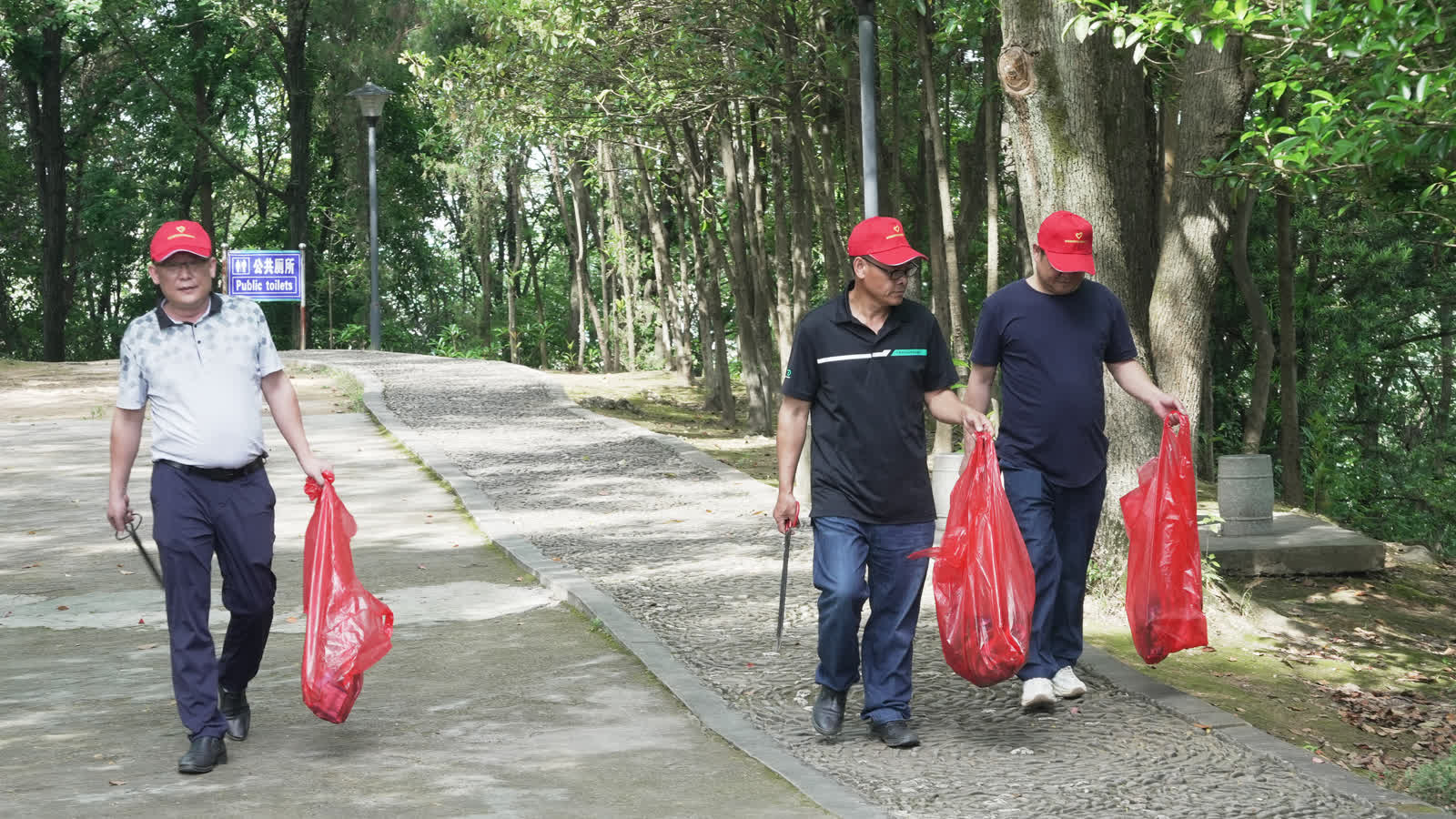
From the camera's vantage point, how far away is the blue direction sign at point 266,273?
30906 mm

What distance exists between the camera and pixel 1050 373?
241 inches

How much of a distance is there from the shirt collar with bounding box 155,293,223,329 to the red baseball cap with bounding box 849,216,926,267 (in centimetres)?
231

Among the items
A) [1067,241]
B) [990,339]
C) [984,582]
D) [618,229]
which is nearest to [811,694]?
[984,582]

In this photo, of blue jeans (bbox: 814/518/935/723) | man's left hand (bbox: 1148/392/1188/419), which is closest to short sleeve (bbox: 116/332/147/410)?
blue jeans (bbox: 814/518/935/723)

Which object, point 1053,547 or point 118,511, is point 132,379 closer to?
point 118,511

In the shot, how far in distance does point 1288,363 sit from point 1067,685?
13.5 metres

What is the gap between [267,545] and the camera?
5863 mm

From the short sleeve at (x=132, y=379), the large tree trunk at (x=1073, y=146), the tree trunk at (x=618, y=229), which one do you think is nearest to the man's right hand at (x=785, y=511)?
the short sleeve at (x=132, y=379)

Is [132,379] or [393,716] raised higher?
[132,379]

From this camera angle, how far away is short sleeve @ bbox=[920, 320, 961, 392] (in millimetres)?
5875

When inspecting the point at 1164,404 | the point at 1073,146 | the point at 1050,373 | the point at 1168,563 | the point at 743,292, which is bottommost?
the point at 1168,563

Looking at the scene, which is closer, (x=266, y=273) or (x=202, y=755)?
(x=202, y=755)

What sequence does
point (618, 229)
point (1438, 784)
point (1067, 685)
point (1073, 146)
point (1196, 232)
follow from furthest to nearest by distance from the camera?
point (618, 229)
point (1196, 232)
point (1073, 146)
point (1067, 685)
point (1438, 784)

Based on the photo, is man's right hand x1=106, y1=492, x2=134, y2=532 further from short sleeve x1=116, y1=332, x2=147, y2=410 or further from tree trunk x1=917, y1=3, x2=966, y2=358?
tree trunk x1=917, y1=3, x2=966, y2=358
